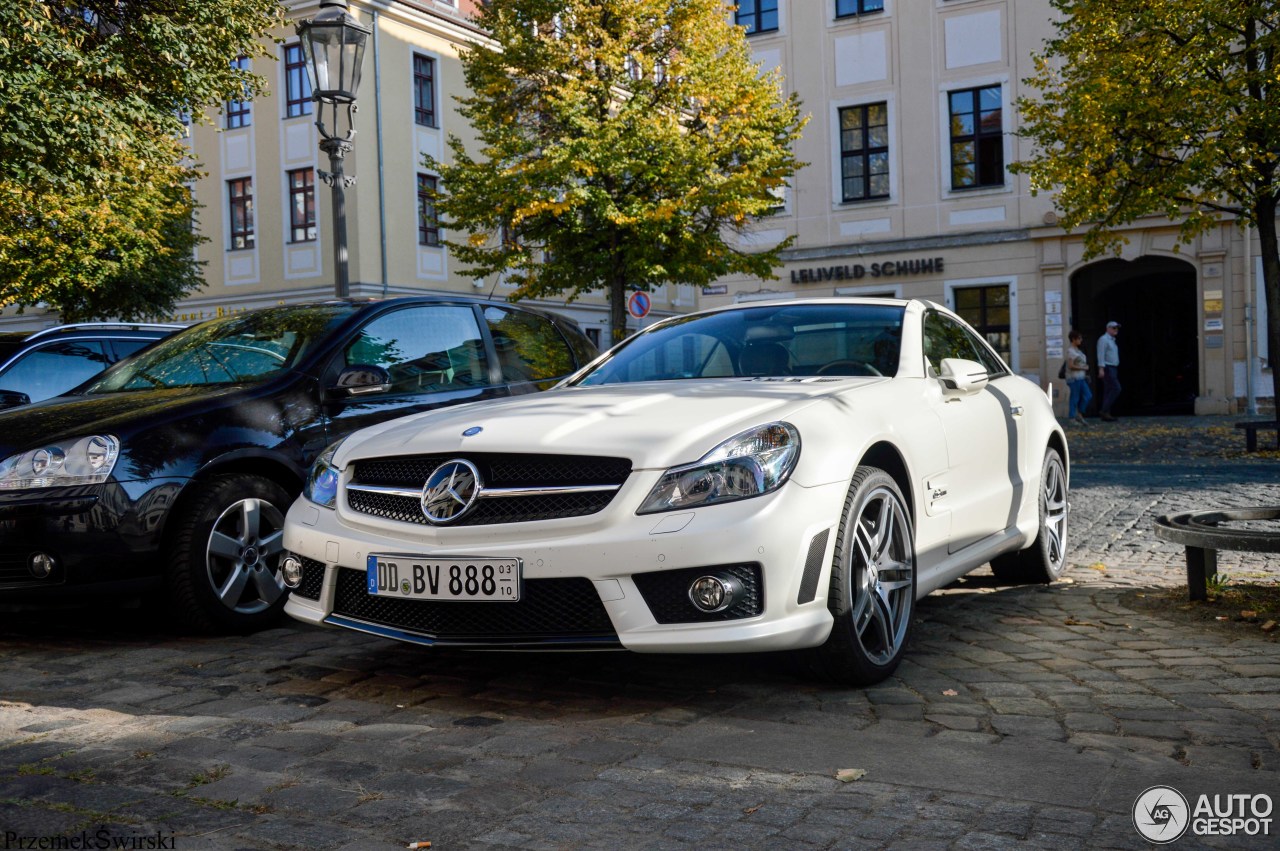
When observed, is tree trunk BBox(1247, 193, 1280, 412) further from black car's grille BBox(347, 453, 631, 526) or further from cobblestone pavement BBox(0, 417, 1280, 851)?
black car's grille BBox(347, 453, 631, 526)

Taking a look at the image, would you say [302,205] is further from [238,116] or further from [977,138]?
[977,138]

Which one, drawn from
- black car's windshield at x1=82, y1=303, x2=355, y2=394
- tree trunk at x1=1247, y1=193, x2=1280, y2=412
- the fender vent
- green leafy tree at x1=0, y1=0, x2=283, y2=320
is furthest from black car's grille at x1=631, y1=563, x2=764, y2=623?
tree trunk at x1=1247, y1=193, x2=1280, y2=412

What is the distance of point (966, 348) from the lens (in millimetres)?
6383

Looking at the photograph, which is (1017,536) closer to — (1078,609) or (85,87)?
(1078,609)

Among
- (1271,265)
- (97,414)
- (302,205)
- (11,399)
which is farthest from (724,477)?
(302,205)

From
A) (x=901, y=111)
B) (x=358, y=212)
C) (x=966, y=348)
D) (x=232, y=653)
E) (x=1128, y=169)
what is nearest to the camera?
(x=232, y=653)

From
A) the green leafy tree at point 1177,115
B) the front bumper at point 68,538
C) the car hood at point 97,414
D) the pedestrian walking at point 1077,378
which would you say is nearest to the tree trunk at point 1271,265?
the green leafy tree at point 1177,115

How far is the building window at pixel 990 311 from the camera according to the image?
2858cm

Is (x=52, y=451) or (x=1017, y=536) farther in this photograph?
(x=1017, y=536)

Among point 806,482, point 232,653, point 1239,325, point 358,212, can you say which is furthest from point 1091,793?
point 358,212

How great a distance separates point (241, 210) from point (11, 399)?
2984cm

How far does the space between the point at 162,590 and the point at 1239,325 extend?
25.7m

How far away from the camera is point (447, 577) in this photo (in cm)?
405

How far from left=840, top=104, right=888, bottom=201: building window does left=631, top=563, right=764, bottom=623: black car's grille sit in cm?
2664
